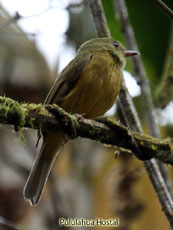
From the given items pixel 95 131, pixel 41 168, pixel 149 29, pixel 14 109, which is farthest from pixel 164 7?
pixel 149 29

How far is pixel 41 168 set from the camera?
13.7 feet

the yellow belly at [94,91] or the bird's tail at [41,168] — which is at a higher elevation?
the yellow belly at [94,91]

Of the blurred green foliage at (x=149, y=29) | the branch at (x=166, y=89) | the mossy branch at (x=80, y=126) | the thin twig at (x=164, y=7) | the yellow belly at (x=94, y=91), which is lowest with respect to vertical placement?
the mossy branch at (x=80, y=126)

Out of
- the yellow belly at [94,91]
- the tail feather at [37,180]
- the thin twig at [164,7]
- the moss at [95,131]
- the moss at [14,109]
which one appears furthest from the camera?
the tail feather at [37,180]

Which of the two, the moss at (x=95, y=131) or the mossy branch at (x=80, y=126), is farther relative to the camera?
the moss at (x=95, y=131)

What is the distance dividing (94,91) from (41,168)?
92cm

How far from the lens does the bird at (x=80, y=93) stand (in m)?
3.78

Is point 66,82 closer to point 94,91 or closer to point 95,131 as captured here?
point 94,91

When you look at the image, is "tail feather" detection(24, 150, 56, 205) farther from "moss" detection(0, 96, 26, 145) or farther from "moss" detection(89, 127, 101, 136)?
"moss" detection(0, 96, 26, 145)

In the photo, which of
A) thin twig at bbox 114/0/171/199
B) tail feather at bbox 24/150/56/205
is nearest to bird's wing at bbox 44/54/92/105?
thin twig at bbox 114/0/171/199

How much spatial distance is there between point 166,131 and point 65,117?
3.67 meters

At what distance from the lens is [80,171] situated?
575cm

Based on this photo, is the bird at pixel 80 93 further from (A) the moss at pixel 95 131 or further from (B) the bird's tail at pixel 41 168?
(A) the moss at pixel 95 131

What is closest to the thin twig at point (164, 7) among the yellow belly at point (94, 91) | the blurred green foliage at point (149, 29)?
the yellow belly at point (94, 91)
